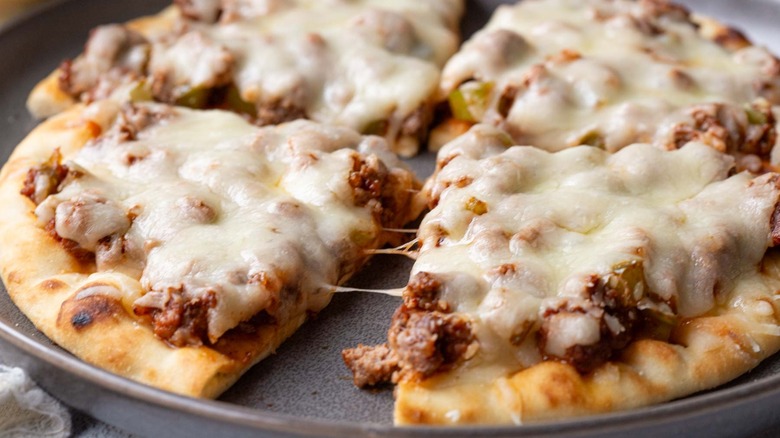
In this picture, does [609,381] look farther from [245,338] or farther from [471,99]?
[471,99]

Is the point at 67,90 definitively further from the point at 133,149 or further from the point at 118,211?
the point at 118,211

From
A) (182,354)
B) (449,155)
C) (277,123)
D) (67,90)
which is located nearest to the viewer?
(182,354)

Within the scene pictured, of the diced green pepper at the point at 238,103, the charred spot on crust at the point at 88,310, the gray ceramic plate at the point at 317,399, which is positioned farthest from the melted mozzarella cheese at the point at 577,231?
the diced green pepper at the point at 238,103

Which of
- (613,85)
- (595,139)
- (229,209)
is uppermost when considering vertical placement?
(229,209)

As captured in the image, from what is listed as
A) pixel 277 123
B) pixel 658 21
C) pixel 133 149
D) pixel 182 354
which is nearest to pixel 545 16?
pixel 658 21

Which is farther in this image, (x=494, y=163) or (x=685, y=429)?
(x=494, y=163)

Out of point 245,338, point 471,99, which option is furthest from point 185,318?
point 471,99

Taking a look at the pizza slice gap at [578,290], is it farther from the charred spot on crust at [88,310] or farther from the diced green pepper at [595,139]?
the charred spot on crust at [88,310]
